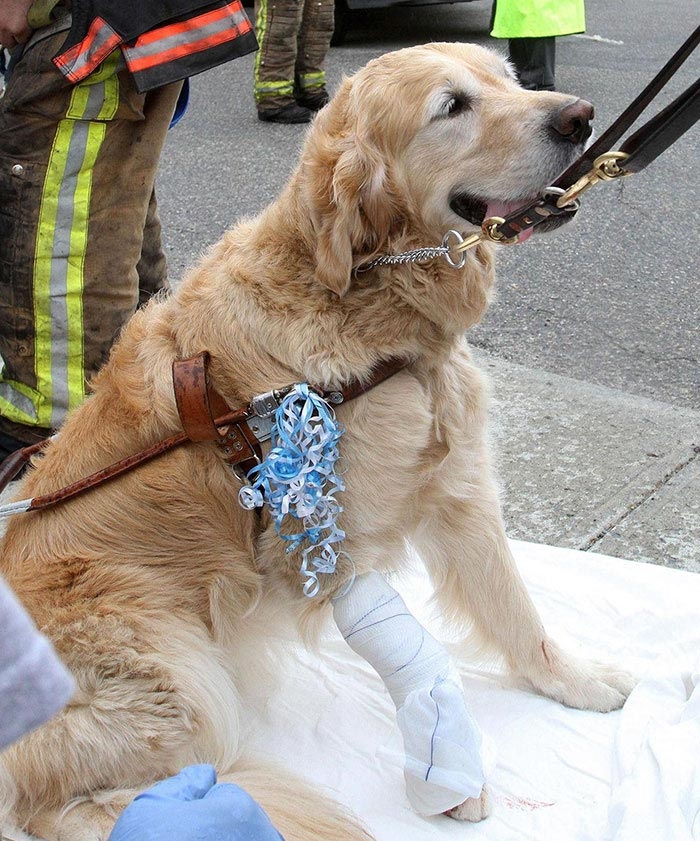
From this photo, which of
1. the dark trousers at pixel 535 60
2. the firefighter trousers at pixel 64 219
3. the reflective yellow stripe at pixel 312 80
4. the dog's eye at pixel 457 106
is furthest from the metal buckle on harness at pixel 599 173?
the reflective yellow stripe at pixel 312 80

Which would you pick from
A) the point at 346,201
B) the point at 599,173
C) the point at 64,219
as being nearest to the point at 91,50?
the point at 64,219

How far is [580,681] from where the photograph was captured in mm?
2455

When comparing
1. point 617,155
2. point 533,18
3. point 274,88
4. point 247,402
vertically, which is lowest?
A: point 274,88

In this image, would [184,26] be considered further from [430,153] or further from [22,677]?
[22,677]

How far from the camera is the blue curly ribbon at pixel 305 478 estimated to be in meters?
2.03

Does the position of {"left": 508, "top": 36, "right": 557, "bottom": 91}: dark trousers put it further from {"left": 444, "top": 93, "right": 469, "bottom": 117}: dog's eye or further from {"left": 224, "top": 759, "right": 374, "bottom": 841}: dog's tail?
{"left": 224, "top": 759, "right": 374, "bottom": 841}: dog's tail

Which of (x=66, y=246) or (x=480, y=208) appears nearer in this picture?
(x=480, y=208)

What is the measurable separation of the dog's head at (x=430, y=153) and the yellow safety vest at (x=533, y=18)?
19.2 ft

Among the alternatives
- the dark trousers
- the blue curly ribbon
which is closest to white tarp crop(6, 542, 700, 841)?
the blue curly ribbon

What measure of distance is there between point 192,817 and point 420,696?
103 centimetres

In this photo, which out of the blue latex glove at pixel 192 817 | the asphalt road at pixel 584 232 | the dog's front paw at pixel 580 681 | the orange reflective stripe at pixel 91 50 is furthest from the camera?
the asphalt road at pixel 584 232

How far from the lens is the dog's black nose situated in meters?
2.05

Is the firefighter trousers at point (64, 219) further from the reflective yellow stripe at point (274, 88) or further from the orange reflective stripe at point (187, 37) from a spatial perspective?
the reflective yellow stripe at point (274, 88)

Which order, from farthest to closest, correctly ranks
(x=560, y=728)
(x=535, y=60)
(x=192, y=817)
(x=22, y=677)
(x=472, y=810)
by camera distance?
1. (x=535, y=60)
2. (x=560, y=728)
3. (x=472, y=810)
4. (x=192, y=817)
5. (x=22, y=677)
